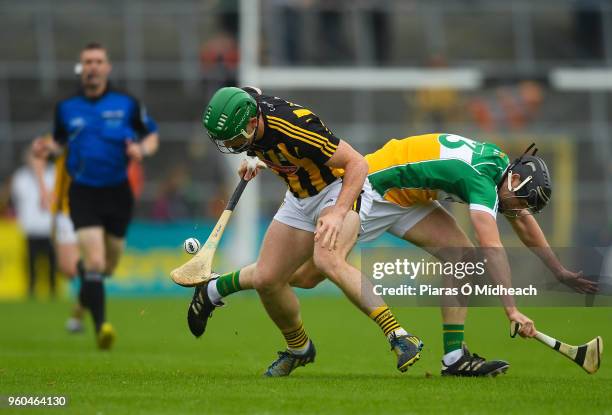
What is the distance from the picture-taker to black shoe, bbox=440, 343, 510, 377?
8.48m

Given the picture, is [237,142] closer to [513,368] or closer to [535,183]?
[535,183]

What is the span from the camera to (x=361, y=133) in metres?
23.1

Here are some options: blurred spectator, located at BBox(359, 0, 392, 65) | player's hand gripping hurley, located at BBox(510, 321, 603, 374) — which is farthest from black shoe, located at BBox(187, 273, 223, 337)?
blurred spectator, located at BBox(359, 0, 392, 65)

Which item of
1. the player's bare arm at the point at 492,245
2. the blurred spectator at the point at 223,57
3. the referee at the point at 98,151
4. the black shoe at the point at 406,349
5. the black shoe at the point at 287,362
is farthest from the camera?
the blurred spectator at the point at 223,57

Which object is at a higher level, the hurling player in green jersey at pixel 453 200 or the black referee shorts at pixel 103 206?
the hurling player in green jersey at pixel 453 200

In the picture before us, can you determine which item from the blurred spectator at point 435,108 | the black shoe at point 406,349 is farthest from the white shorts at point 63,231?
the blurred spectator at point 435,108

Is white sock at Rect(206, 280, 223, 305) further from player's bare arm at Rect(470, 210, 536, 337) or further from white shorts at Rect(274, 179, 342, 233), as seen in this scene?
player's bare arm at Rect(470, 210, 536, 337)

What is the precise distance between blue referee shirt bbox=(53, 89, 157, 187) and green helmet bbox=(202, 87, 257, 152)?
4.49 m

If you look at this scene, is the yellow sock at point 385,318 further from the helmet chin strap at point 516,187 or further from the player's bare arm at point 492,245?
the helmet chin strap at point 516,187

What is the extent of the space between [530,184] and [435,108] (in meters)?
14.9

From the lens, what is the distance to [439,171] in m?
8.38

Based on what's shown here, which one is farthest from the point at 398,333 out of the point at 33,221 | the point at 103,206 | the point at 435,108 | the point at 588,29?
the point at 588,29

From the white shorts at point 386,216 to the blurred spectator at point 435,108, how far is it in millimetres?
14099

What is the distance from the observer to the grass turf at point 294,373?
6.92 m
